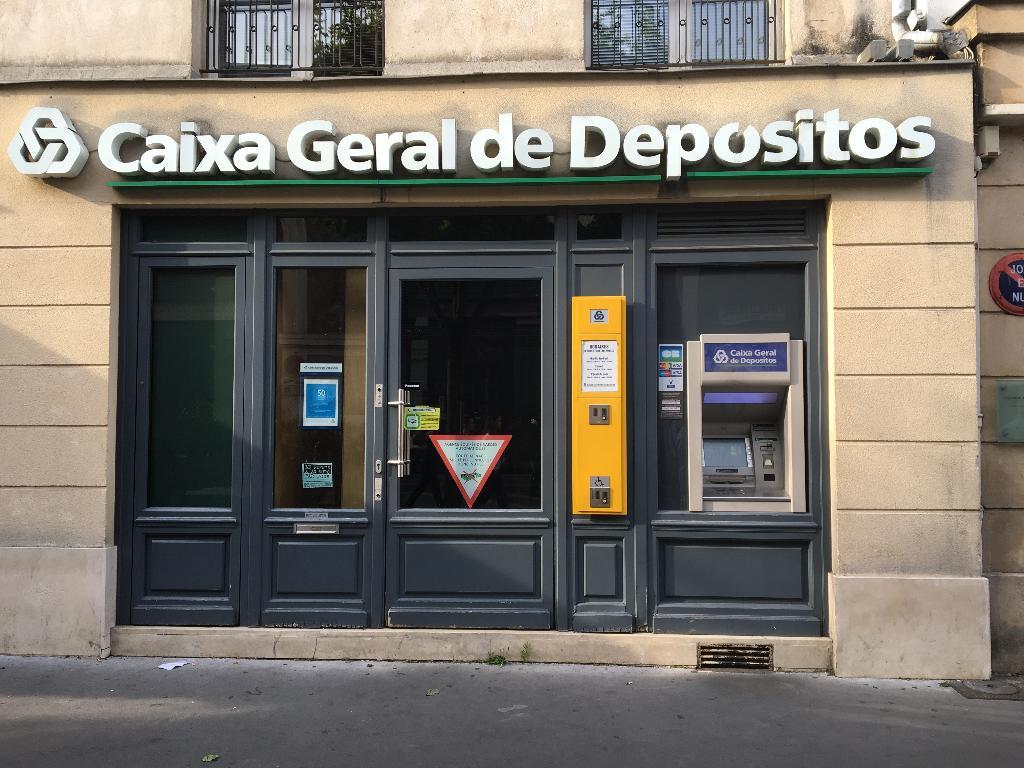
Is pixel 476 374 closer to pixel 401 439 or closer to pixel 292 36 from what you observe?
pixel 401 439

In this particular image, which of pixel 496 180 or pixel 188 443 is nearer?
pixel 496 180

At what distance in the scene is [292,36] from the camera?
20.9ft

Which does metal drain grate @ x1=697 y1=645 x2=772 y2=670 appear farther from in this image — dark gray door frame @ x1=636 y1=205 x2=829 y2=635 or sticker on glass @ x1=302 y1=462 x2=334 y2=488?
sticker on glass @ x1=302 y1=462 x2=334 y2=488

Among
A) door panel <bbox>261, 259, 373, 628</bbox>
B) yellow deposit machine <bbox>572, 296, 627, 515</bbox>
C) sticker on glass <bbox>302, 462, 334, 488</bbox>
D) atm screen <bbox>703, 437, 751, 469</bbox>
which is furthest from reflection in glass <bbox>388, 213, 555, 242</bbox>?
atm screen <bbox>703, 437, 751, 469</bbox>

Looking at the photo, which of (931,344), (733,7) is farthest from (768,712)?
(733,7)

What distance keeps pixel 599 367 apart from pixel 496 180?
1440 mm

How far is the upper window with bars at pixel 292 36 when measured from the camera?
6344mm

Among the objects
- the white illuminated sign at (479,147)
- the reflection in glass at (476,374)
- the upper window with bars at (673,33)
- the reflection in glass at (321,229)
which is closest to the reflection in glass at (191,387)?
the reflection in glass at (321,229)

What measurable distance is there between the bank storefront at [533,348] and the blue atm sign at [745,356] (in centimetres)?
2

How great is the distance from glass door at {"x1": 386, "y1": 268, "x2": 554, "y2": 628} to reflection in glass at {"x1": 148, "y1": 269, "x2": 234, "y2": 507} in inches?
48.1

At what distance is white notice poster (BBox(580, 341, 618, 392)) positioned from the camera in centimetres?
580

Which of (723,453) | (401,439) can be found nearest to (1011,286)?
(723,453)

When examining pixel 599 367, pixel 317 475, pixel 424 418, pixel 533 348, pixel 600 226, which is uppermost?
pixel 600 226

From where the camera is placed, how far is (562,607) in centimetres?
592
